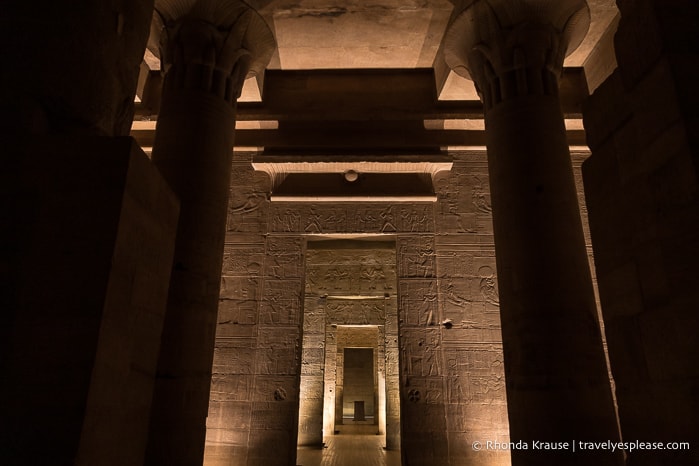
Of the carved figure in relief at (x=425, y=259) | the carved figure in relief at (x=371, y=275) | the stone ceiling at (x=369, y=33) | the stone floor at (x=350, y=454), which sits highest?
the stone ceiling at (x=369, y=33)

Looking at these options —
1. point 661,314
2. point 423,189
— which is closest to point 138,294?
point 661,314

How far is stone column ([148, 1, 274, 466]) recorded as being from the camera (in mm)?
3439

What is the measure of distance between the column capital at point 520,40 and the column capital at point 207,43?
8.49ft

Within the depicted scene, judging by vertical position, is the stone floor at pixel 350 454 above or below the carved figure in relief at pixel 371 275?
below

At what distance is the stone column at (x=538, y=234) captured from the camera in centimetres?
338

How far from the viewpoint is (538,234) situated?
3824 millimetres

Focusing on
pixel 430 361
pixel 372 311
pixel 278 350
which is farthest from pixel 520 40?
pixel 372 311

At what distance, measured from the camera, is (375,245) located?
8078 mm

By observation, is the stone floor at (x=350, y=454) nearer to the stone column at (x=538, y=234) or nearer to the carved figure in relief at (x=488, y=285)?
the carved figure in relief at (x=488, y=285)

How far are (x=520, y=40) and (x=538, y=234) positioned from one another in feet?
7.30

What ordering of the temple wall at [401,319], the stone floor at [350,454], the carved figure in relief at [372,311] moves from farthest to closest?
the carved figure in relief at [372,311]
the stone floor at [350,454]
the temple wall at [401,319]

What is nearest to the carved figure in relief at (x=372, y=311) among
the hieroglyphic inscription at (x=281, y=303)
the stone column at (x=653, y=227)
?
the hieroglyphic inscription at (x=281, y=303)

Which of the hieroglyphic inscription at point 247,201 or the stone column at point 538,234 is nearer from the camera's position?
the stone column at point 538,234

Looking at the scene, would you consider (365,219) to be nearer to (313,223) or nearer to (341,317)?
(313,223)
